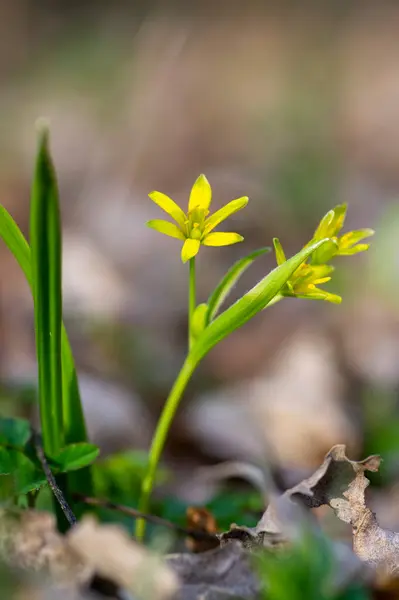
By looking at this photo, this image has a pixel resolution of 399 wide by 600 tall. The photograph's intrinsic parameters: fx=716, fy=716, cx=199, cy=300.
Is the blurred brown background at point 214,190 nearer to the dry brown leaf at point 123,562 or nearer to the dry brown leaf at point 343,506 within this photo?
the dry brown leaf at point 343,506

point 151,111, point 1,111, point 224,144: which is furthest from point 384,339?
point 1,111

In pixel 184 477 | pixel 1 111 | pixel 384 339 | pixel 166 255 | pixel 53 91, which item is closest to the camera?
pixel 184 477

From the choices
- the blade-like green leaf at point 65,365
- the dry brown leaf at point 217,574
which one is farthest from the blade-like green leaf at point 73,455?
the dry brown leaf at point 217,574

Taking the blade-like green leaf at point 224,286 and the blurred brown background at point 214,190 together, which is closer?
the blade-like green leaf at point 224,286

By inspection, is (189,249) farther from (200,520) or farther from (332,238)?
(200,520)

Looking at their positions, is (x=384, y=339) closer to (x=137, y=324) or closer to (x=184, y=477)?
(x=137, y=324)

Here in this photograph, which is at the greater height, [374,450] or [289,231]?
[289,231]

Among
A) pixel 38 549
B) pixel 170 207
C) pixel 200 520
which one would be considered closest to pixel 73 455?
pixel 38 549

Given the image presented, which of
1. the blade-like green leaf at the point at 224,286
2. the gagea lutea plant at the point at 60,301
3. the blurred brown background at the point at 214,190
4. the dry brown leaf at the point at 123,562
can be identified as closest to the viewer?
the dry brown leaf at the point at 123,562
